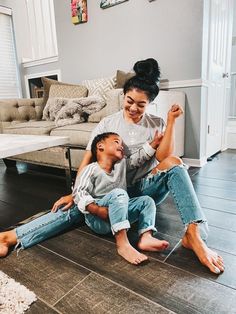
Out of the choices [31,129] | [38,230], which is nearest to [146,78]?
[38,230]

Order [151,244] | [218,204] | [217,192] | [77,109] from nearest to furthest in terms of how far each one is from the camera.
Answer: [151,244] < [218,204] < [217,192] < [77,109]

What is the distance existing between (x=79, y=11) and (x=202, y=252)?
110 inches

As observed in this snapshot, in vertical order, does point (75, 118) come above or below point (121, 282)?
above

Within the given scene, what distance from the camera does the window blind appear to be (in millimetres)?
3695

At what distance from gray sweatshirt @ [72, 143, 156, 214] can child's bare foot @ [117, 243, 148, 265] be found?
21 cm

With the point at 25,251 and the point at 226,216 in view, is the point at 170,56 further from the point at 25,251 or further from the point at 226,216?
the point at 25,251

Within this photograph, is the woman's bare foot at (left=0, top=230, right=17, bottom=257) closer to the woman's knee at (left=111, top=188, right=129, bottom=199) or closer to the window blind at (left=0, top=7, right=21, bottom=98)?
the woman's knee at (left=111, top=188, right=129, bottom=199)

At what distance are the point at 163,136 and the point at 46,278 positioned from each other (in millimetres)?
720

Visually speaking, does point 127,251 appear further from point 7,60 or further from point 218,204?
point 7,60

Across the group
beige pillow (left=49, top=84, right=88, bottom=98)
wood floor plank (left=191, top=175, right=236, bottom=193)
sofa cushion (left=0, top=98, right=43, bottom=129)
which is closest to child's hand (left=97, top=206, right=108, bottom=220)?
wood floor plank (left=191, top=175, right=236, bottom=193)

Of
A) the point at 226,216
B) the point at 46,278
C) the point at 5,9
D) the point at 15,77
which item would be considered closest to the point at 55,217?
the point at 46,278

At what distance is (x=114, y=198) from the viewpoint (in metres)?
0.94

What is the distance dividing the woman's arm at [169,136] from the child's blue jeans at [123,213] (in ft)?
0.67

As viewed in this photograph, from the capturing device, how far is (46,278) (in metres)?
0.83
